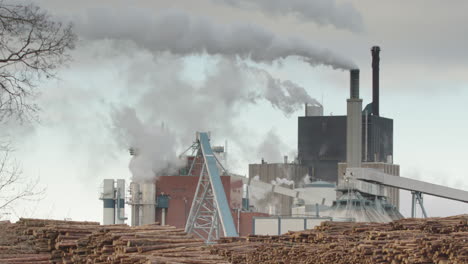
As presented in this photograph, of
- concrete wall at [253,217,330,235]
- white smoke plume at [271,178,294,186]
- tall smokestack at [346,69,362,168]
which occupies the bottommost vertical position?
concrete wall at [253,217,330,235]

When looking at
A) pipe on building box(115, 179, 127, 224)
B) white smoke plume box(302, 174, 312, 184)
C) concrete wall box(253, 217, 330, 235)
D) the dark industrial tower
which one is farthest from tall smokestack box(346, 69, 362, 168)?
concrete wall box(253, 217, 330, 235)

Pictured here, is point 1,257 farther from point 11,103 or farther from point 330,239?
point 330,239

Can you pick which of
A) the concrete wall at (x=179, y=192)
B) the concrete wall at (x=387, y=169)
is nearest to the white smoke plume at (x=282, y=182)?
the concrete wall at (x=387, y=169)

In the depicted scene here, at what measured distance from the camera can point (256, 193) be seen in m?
90.9

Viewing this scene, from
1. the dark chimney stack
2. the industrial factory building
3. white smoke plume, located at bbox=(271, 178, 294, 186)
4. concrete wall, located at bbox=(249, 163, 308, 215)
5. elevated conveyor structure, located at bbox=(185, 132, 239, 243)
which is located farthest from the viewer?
concrete wall, located at bbox=(249, 163, 308, 215)

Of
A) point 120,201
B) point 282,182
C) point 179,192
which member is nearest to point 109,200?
point 120,201

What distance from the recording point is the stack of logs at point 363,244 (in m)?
14.3

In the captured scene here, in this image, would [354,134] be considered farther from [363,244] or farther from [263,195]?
[363,244]

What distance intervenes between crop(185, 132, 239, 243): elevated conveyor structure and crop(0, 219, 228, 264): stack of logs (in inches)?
1829

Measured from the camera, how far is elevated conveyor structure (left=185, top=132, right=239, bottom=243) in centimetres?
6284

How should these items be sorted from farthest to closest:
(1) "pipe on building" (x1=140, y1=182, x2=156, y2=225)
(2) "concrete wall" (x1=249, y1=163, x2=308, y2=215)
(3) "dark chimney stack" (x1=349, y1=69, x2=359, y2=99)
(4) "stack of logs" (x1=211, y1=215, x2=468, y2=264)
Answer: (2) "concrete wall" (x1=249, y1=163, x2=308, y2=215) < (3) "dark chimney stack" (x1=349, y1=69, x2=359, y2=99) < (1) "pipe on building" (x1=140, y1=182, x2=156, y2=225) < (4) "stack of logs" (x1=211, y1=215, x2=468, y2=264)

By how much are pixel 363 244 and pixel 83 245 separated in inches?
200

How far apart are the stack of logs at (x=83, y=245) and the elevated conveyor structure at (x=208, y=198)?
4647 centimetres

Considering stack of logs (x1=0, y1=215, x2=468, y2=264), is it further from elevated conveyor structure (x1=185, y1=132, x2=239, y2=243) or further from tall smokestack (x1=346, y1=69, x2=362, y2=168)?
tall smokestack (x1=346, y1=69, x2=362, y2=168)
